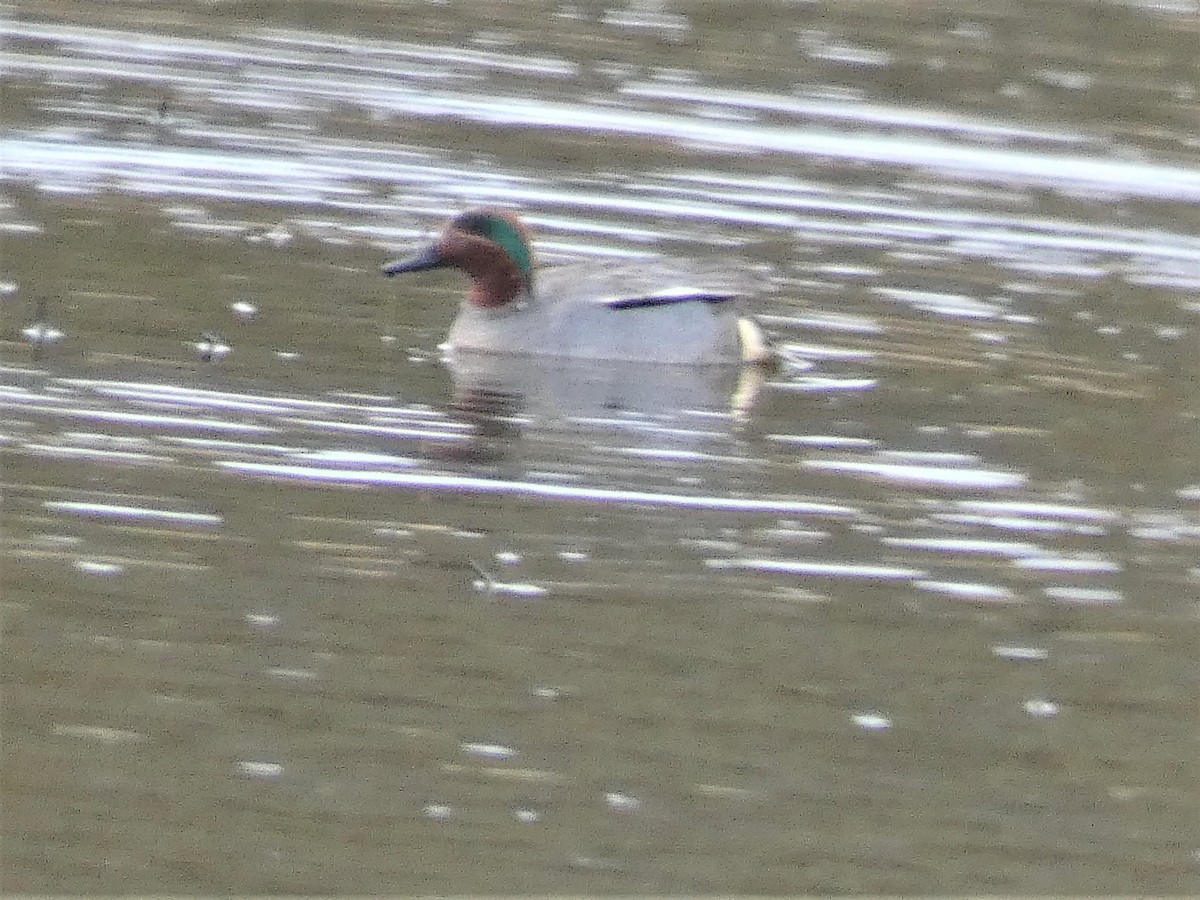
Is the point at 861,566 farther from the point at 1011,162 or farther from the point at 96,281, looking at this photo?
the point at 1011,162

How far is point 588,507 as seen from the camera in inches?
386

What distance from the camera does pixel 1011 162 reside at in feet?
58.2

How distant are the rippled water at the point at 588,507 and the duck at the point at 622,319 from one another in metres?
0.23

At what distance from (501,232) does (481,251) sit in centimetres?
12

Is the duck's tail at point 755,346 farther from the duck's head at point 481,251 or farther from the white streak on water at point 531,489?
the white streak on water at point 531,489

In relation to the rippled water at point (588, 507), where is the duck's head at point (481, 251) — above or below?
above

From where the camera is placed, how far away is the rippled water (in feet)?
23.3

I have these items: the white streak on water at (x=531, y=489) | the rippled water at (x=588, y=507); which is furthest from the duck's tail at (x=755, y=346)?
the white streak on water at (x=531, y=489)

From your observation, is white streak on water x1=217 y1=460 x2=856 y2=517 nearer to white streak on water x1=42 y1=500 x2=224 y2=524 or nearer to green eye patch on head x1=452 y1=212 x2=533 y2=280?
white streak on water x1=42 y1=500 x2=224 y2=524

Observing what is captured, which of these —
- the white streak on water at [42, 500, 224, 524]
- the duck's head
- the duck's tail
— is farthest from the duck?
the white streak on water at [42, 500, 224, 524]

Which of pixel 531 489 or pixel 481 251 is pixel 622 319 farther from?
pixel 531 489

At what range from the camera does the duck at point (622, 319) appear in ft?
41.9

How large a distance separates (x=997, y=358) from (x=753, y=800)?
5774 mm

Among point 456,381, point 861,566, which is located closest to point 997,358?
point 456,381
